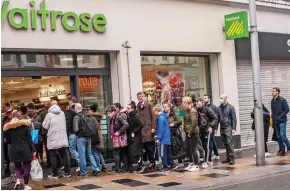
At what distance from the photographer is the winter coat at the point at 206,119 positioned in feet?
38.0

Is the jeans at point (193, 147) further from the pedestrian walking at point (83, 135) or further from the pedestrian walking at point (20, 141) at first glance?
the pedestrian walking at point (20, 141)

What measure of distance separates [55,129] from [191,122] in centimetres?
318

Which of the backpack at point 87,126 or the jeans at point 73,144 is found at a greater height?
the backpack at point 87,126

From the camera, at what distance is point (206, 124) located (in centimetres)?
1166

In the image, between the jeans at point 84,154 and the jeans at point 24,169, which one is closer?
the jeans at point 24,169

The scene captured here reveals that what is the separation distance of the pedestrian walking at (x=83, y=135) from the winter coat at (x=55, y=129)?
34 cm

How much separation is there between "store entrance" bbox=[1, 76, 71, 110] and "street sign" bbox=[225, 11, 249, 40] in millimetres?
5785

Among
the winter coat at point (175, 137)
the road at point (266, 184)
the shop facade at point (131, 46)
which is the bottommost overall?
the road at point (266, 184)

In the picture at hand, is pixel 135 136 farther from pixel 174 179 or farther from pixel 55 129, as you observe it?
pixel 55 129

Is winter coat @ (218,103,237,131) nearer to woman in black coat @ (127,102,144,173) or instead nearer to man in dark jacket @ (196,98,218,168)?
man in dark jacket @ (196,98,218,168)

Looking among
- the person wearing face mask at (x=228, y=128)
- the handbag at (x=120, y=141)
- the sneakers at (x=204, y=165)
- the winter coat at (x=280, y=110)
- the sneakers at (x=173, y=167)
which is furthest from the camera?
the winter coat at (x=280, y=110)

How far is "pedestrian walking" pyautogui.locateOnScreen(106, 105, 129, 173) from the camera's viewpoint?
435 inches

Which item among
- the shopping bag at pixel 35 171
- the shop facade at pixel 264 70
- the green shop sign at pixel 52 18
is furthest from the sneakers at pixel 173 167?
the shop facade at pixel 264 70

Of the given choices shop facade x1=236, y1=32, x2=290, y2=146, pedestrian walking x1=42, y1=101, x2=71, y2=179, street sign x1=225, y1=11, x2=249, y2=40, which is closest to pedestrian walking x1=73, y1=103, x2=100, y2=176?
pedestrian walking x1=42, y1=101, x2=71, y2=179
